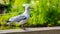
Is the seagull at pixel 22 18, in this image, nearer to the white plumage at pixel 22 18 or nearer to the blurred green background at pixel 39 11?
the white plumage at pixel 22 18

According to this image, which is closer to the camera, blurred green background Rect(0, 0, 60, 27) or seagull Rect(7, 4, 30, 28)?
seagull Rect(7, 4, 30, 28)

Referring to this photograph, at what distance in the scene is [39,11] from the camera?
1.91 m

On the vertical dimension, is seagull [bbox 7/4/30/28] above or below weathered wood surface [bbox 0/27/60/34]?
above

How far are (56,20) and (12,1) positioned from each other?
50 centimetres

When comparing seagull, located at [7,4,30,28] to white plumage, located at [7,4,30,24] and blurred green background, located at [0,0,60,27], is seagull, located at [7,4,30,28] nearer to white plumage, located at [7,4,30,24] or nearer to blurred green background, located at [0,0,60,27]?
white plumage, located at [7,4,30,24]

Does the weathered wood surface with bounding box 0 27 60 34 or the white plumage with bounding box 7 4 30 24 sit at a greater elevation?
the white plumage with bounding box 7 4 30 24

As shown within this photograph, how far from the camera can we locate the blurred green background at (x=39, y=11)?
1.87 meters

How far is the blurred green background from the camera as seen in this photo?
187cm

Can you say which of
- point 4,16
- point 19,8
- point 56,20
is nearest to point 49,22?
point 56,20

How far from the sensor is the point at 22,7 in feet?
6.14

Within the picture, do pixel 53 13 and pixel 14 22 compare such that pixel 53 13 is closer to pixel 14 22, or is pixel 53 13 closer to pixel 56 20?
pixel 56 20

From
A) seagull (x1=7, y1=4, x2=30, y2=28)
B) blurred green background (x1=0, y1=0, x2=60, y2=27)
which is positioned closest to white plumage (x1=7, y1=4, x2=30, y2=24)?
seagull (x1=7, y1=4, x2=30, y2=28)

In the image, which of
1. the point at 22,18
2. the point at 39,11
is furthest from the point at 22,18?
the point at 39,11

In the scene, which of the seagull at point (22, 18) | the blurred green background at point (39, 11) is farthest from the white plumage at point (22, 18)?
the blurred green background at point (39, 11)
